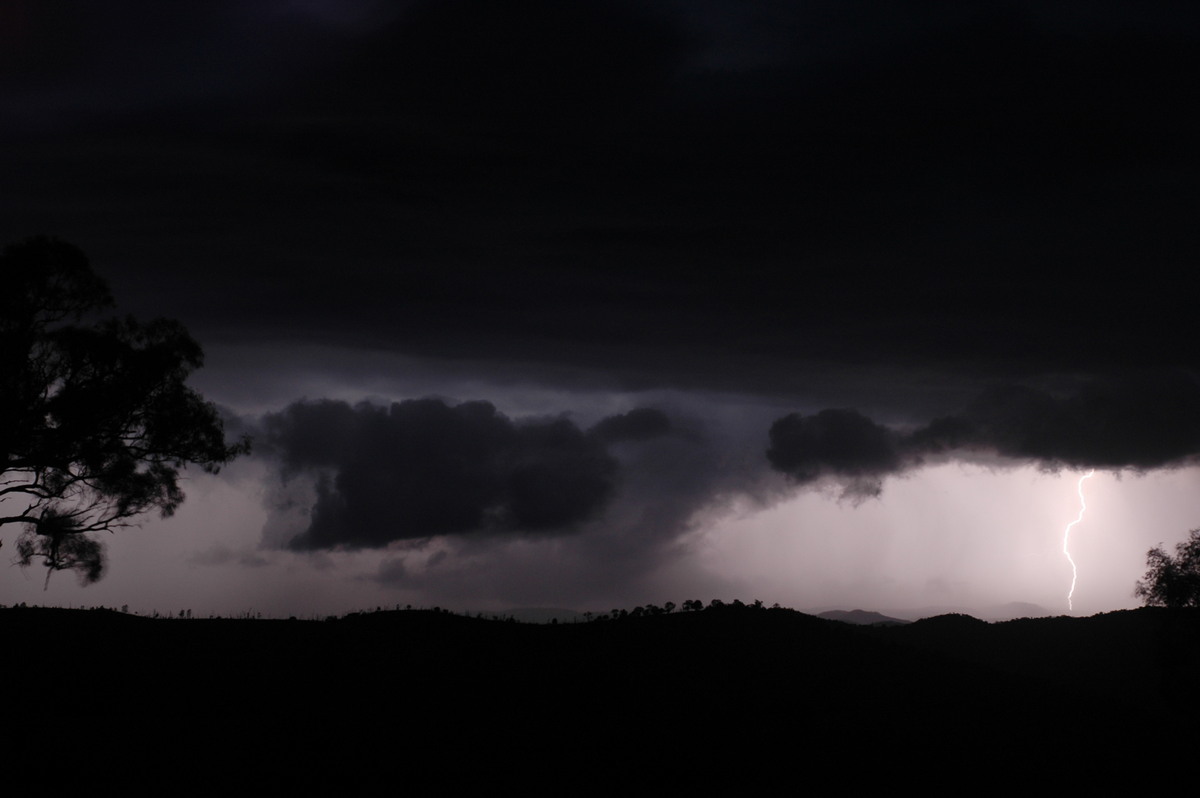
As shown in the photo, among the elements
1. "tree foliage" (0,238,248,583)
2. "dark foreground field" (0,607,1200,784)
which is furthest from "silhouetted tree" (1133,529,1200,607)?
"tree foliage" (0,238,248,583)

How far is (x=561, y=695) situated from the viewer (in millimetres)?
30281

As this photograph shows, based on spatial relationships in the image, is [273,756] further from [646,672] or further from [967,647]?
[967,647]

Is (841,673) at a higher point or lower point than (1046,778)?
higher

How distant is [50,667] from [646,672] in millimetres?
18395

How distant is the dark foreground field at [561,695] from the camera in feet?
84.3

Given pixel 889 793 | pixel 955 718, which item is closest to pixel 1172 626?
pixel 955 718

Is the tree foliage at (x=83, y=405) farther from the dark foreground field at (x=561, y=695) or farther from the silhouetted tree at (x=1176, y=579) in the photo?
the silhouetted tree at (x=1176, y=579)

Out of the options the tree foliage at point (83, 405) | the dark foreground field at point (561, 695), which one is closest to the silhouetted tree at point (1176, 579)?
the dark foreground field at point (561, 695)

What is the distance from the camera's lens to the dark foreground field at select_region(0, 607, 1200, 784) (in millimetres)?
25688

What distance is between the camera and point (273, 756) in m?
23.6

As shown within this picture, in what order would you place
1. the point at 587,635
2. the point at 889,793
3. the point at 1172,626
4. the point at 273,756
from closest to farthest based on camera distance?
the point at 273,756
the point at 889,793
the point at 587,635
the point at 1172,626

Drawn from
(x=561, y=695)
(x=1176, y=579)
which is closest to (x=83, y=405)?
(x=561, y=695)

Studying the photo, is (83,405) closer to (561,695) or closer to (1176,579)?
(561,695)

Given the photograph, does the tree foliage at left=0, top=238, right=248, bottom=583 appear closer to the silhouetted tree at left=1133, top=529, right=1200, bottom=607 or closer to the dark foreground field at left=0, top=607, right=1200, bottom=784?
the dark foreground field at left=0, top=607, right=1200, bottom=784
